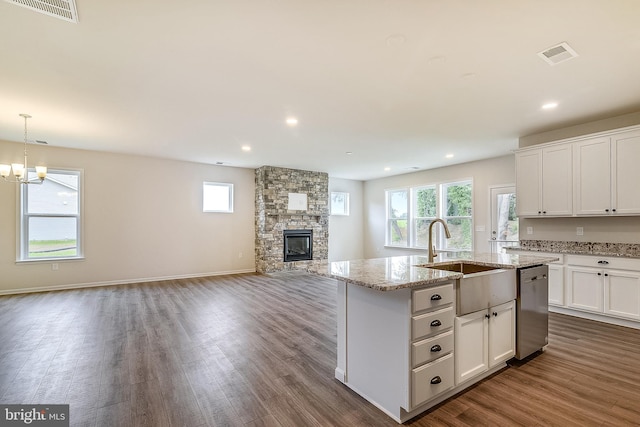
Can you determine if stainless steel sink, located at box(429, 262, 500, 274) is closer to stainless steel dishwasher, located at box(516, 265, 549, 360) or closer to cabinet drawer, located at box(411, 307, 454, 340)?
stainless steel dishwasher, located at box(516, 265, 549, 360)

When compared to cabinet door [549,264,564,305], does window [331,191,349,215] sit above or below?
above

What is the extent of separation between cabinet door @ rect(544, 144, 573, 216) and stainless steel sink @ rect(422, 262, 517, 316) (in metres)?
2.36

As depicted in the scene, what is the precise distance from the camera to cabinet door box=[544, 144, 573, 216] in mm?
4145

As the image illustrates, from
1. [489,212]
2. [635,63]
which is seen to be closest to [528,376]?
[635,63]

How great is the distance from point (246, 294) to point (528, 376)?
13.6ft

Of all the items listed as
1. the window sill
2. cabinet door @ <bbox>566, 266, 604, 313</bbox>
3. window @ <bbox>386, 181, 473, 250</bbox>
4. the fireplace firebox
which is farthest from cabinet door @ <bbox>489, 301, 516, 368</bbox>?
the window sill

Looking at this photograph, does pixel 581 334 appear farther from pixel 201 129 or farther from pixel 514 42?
pixel 201 129

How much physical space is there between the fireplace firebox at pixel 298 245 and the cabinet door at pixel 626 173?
5984 mm

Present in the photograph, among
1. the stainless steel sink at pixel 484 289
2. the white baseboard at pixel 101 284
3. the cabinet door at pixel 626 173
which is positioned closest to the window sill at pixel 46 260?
the white baseboard at pixel 101 284

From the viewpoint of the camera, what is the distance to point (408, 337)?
1874 mm

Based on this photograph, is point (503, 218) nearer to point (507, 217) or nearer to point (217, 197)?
point (507, 217)

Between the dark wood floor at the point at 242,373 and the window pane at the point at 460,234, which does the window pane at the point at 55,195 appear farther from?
the window pane at the point at 460,234

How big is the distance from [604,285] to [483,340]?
2.66 metres

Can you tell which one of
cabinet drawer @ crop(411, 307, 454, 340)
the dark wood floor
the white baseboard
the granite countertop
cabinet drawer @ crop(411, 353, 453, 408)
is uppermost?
the granite countertop
